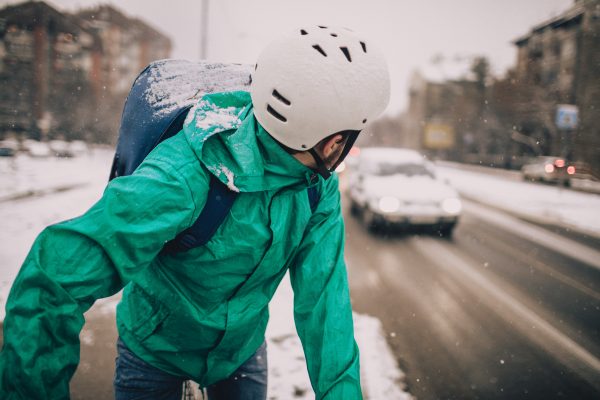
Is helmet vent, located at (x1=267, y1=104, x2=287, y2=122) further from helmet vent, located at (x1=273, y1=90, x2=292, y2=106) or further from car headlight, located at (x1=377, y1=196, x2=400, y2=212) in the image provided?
car headlight, located at (x1=377, y1=196, x2=400, y2=212)

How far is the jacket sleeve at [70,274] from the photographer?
84 centimetres

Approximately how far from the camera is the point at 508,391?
314 centimetres

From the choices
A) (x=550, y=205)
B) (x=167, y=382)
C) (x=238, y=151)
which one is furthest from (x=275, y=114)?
(x=550, y=205)

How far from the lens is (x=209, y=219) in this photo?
115 centimetres

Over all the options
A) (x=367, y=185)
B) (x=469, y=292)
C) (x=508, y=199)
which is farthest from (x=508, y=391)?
(x=508, y=199)

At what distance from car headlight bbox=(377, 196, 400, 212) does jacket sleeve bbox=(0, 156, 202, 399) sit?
7.85m

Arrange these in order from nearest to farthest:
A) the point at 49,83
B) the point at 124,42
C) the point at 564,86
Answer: the point at 564,86 < the point at 49,83 < the point at 124,42


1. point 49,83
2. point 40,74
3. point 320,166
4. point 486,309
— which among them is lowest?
point 486,309

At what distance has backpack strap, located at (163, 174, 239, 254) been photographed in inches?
45.1

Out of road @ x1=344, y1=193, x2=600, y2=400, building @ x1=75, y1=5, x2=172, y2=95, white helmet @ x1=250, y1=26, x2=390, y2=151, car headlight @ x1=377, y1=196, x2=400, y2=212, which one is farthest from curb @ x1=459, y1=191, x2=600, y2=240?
building @ x1=75, y1=5, x2=172, y2=95

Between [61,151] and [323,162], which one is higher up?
[323,162]

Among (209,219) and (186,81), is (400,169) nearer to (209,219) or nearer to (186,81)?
(186,81)

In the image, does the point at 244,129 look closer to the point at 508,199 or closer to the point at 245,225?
the point at 245,225

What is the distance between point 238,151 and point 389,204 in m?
7.69
